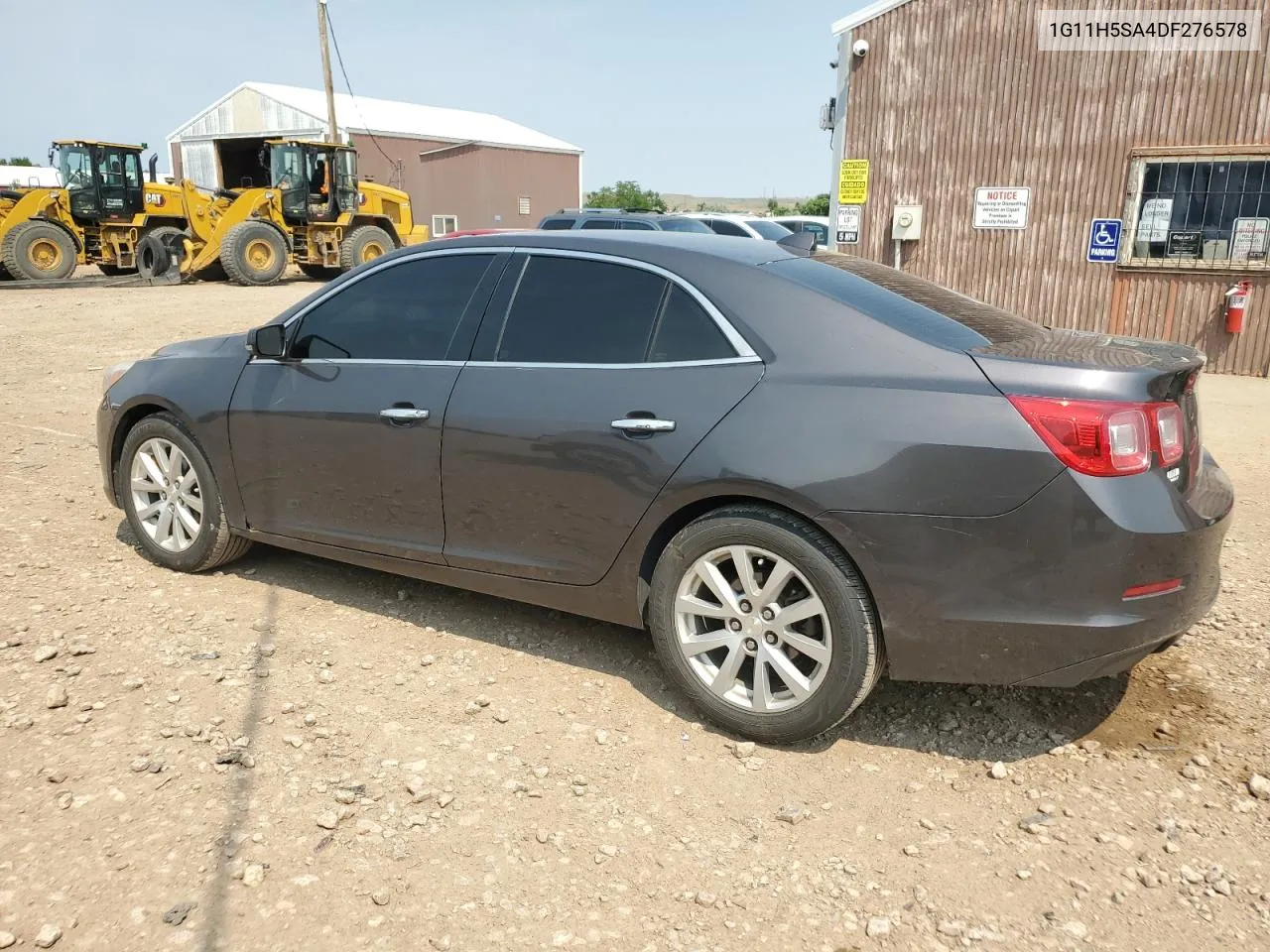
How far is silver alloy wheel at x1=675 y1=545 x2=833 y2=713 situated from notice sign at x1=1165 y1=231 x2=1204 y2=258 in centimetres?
1051

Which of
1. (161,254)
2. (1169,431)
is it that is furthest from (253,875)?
(161,254)

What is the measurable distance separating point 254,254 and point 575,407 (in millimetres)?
18920

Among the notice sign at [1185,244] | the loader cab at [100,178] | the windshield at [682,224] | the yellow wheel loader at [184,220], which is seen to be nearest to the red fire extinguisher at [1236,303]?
the notice sign at [1185,244]

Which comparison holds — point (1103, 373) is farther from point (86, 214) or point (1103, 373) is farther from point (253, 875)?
point (86, 214)

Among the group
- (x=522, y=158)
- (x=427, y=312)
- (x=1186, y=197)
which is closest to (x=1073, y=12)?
(x=1186, y=197)

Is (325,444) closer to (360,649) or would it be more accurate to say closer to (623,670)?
(360,649)

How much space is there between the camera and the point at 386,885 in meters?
2.54

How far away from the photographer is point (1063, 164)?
11.7 metres

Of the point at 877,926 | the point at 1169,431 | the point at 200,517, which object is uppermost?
the point at 1169,431

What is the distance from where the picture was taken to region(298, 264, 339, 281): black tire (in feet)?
74.4

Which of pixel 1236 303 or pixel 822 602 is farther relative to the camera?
pixel 1236 303

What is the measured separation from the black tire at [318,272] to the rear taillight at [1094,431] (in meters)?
21.6

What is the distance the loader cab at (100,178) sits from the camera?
66.0 ft

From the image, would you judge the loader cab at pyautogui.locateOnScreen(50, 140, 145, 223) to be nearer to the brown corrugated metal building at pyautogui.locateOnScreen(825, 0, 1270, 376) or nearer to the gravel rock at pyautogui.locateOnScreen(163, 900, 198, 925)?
the brown corrugated metal building at pyautogui.locateOnScreen(825, 0, 1270, 376)
